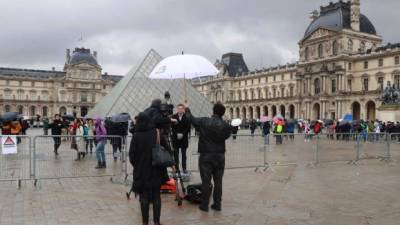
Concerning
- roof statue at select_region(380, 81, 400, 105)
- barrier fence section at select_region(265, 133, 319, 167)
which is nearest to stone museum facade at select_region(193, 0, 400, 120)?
roof statue at select_region(380, 81, 400, 105)

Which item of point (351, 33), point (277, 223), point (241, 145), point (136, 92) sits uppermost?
point (351, 33)

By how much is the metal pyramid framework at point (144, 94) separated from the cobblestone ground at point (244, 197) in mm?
12581

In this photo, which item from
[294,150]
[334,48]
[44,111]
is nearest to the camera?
[294,150]

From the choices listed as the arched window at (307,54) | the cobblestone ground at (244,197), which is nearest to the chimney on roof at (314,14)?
the arched window at (307,54)

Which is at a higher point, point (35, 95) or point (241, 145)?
point (35, 95)

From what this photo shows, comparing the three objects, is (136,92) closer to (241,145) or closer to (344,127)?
(344,127)

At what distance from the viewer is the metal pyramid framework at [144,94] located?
2261 centimetres

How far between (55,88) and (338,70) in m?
58.3

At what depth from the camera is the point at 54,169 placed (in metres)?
8.05

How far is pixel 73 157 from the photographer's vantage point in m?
8.48

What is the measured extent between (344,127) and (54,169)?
17.9m

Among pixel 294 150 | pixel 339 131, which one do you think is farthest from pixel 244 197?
pixel 339 131

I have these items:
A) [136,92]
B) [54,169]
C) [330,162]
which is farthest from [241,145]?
[136,92]

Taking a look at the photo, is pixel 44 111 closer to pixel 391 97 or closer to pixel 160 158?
pixel 391 97
